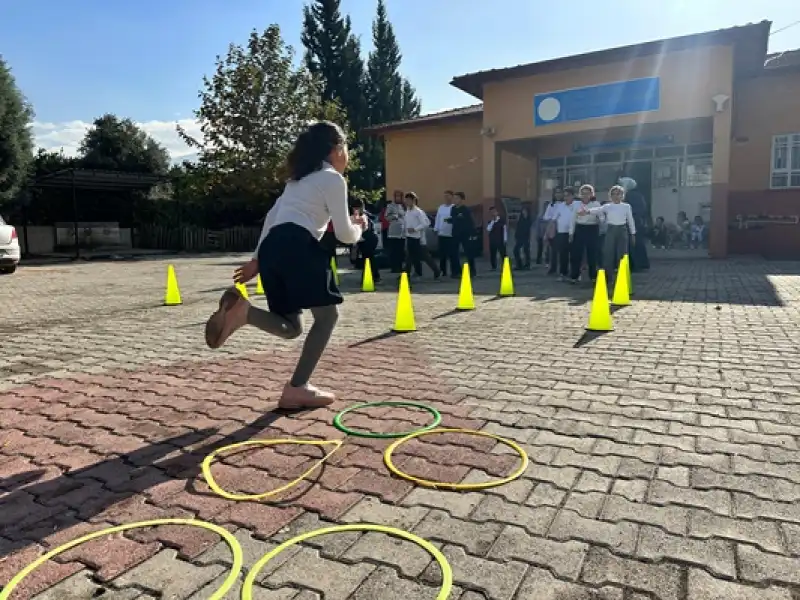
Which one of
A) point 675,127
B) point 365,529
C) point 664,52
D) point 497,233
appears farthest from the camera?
point 675,127

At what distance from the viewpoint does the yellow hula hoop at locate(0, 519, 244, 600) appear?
201 centimetres

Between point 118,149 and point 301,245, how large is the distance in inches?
1712

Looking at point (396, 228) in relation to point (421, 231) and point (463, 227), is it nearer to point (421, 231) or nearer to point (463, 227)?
point (421, 231)

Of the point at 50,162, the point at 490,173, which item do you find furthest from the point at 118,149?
the point at 490,173

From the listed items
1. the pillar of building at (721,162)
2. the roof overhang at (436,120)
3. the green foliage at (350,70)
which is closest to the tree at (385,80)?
the green foliage at (350,70)

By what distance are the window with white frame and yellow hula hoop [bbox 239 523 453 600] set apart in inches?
766

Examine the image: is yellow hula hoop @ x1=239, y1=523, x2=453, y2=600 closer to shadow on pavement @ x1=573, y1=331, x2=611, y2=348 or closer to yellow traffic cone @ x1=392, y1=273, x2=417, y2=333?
shadow on pavement @ x1=573, y1=331, x2=611, y2=348

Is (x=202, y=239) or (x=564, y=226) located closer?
(x=564, y=226)

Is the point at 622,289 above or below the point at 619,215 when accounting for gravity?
below

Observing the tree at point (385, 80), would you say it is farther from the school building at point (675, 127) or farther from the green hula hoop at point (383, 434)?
the green hula hoop at point (383, 434)

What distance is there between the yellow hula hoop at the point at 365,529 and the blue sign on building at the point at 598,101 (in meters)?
Answer: 17.4

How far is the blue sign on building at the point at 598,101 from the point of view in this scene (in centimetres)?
1695

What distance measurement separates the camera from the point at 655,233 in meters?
20.6

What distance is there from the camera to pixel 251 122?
107 feet
